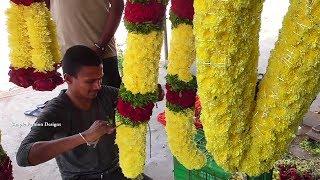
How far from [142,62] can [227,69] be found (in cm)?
48

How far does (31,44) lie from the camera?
1.88 metres

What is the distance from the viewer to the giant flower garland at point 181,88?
181 centimetres

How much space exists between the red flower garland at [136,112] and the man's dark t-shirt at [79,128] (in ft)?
2.50

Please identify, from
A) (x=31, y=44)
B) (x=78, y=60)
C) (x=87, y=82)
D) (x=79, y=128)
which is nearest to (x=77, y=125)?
(x=79, y=128)

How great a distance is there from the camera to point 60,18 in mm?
3242

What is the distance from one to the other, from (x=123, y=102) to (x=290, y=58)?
2.48 feet

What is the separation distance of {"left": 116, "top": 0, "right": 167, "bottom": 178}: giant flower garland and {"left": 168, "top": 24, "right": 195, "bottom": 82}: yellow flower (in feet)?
0.64

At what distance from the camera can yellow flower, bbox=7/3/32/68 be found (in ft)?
6.00

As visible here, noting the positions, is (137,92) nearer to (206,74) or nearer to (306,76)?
(206,74)

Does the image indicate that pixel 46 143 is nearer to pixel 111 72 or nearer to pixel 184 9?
pixel 184 9

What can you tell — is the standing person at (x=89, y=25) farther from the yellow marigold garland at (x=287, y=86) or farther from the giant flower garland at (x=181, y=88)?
the yellow marigold garland at (x=287, y=86)

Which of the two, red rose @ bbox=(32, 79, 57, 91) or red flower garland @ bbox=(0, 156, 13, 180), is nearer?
red flower garland @ bbox=(0, 156, 13, 180)

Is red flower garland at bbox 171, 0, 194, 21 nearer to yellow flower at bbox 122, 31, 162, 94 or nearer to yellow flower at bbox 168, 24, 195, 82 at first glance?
yellow flower at bbox 168, 24, 195, 82

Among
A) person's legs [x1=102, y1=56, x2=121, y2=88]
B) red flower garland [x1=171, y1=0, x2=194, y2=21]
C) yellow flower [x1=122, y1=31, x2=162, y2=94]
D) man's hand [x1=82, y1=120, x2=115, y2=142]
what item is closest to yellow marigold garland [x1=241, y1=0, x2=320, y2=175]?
yellow flower [x1=122, y1=31, x2=162, y2=94]
